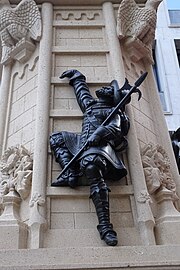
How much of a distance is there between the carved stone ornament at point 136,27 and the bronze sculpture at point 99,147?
1.16 meters

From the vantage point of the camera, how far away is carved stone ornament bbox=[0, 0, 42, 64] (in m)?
5.16

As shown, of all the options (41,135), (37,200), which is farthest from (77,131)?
(37,200)

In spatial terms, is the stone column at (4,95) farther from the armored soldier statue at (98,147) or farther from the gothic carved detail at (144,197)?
the gothic carved detail at (144,197)

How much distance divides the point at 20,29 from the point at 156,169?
280 centimetres

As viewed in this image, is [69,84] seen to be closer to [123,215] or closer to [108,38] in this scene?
[108,38]

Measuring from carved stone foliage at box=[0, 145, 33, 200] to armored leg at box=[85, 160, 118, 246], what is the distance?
2.24 ft

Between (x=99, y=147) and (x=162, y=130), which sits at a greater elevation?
(x=162, y=130)

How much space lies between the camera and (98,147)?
3.62 metres

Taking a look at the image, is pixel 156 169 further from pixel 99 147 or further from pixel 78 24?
pixel 78 24

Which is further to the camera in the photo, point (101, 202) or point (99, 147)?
point (99, 147)

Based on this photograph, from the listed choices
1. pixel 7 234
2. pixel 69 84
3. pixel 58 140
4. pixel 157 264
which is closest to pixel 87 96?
pixel 69 84

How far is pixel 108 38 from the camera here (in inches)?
201

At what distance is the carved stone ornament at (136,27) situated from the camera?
17.1 feet

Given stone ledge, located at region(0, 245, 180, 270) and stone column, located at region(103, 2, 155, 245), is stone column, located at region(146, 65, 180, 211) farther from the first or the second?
stone ledge, located at region(0, 245, 180, 270)
